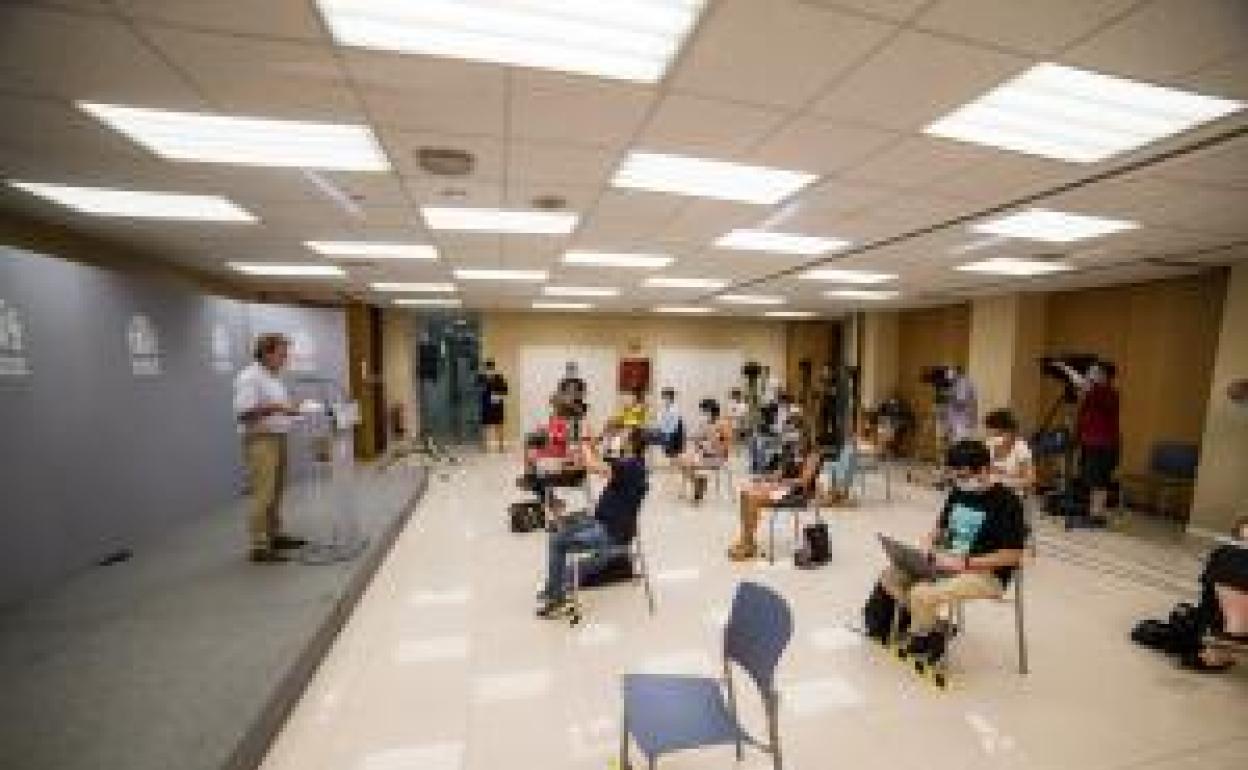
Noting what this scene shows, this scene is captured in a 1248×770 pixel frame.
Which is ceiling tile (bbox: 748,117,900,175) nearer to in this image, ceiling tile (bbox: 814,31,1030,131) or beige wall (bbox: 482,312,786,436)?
ceiling tile (bbox: 814,31,1030,131)

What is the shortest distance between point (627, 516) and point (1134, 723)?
119 inches

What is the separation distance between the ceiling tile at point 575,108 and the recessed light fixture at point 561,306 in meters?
8.29

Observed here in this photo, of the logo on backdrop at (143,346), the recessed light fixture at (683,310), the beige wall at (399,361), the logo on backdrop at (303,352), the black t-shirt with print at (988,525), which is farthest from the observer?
the beige wall at (399,361)

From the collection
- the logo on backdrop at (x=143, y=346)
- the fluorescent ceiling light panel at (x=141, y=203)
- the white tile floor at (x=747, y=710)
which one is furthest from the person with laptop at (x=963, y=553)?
the logo on backdrop at (x=143, y=346)

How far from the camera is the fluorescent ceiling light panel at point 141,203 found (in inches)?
149

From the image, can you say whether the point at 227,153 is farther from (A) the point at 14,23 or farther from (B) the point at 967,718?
(B) the point at 967,718

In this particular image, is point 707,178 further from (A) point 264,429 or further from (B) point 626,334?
(B) point 626,334

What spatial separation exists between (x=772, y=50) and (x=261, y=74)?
2.01 metres

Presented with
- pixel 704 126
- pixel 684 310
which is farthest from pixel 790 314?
pixel 704 126

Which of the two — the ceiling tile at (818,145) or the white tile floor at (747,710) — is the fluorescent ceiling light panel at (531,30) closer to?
the ceiling tile at (818,145)

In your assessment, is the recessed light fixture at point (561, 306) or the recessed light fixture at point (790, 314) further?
the recessed light fixture at point (790, 314)

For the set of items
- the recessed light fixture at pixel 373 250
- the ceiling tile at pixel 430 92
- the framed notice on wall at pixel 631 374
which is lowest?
the framed notice on wall at pixel 631 374

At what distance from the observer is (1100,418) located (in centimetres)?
654

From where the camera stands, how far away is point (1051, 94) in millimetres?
2338
